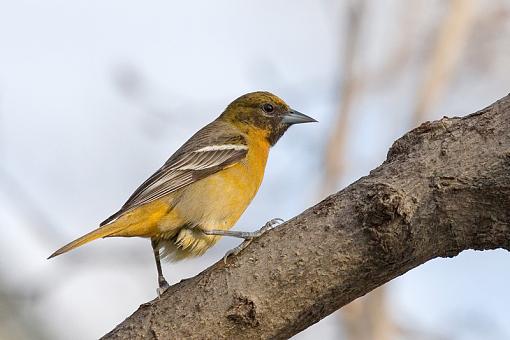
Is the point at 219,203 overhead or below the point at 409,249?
overhead

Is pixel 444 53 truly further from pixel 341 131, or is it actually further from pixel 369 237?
pixel 369 237

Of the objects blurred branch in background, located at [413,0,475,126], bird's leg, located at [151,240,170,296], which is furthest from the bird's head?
blurred branch in background, located at [413,0,475,126]

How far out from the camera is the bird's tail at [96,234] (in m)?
4.87

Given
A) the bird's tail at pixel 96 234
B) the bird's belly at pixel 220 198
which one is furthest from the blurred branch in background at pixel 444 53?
the bird's tail at pixel 96 234

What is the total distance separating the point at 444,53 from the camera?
9906 millimetres

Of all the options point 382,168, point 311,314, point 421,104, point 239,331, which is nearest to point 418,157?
point 382,168

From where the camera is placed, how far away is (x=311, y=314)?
10.7ft

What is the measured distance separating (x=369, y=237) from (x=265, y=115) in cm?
423

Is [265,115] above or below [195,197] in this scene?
above

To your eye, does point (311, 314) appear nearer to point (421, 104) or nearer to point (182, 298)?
point (182, 298)

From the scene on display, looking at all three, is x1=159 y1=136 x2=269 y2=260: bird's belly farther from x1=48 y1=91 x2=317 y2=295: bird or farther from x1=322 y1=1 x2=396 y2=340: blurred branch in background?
x1=322 y1=1 x2=396 y2=340: blurred branch in background

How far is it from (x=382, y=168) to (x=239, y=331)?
87 centimetres

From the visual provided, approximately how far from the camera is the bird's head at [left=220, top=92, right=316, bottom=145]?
23.5 ft

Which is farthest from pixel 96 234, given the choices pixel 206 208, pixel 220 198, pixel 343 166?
pixel 343 166
